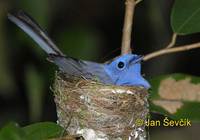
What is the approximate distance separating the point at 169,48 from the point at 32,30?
57 centimetres

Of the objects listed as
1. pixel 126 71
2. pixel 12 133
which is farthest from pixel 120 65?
pixel 12 133

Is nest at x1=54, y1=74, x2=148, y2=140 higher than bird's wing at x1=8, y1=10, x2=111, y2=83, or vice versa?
bird's wing at x1=8, y1=10, x2=111, y2=83

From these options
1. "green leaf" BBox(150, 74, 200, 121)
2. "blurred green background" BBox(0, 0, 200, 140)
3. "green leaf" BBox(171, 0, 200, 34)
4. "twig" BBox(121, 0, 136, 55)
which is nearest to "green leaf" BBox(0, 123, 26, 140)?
"twig" BBox(121, 0, 136, 55)

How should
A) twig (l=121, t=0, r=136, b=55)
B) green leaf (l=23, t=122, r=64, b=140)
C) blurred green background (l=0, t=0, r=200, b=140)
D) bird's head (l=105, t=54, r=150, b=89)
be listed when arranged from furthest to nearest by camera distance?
blurred green background (l=0, t=0, r=200, b=140) → bird's head (l=105, t=54, r=150, b=89) → twig (l=121, t=0, r=136, b=55) → green leaf (l=23, t=122, r=64, b=140)

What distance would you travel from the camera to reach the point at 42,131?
70.8 inches

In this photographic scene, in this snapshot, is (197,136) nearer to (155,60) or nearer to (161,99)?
(155,60)

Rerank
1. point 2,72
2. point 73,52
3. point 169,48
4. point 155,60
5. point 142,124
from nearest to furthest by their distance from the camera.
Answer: point 169,48
point 142,124
point 73,52
point 2,72
point 155,60

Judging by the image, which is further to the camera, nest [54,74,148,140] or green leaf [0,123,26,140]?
nest [54,74,148,140]

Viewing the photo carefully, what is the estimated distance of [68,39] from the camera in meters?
2.76

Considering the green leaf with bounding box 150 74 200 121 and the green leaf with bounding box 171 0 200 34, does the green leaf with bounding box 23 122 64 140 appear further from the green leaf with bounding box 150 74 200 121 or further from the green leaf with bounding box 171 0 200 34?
the green leaf with bounding box 171 0 200 34

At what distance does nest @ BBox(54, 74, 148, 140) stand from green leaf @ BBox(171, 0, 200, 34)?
12.8 inches

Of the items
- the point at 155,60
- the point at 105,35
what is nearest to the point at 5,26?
the point at 155,60

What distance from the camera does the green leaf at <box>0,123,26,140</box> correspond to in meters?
1.62

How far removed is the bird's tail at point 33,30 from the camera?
232 centimetres
